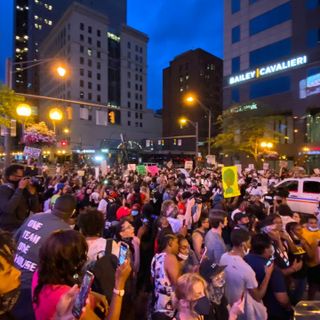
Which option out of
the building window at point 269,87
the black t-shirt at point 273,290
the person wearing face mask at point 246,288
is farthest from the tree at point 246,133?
the person wearing face mask at point 246,288

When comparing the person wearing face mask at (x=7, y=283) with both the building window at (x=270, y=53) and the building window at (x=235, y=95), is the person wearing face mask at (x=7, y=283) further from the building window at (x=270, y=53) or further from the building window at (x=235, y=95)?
the building window at (x=235, y=95)

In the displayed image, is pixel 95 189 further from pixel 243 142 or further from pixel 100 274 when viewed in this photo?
pixel 243 142

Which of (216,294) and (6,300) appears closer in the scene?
(6,300)

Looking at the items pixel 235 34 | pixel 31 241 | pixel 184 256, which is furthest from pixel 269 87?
pixel 31 241

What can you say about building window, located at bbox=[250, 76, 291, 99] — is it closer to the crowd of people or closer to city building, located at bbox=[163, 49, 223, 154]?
the crowd of people

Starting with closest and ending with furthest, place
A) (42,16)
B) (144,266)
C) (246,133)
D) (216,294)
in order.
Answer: (216,294) < (144,266) < (246,133) < (42,16)

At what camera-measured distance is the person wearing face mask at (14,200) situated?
495cm

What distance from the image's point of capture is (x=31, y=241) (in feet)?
10.6

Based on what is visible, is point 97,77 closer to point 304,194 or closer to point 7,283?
point 304,194

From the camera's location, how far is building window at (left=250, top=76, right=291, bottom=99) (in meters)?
39.9

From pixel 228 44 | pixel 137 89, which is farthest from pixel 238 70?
pixel 137 89

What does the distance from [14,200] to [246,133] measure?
1403 inches

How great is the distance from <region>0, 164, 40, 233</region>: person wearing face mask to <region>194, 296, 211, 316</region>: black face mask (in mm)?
3315

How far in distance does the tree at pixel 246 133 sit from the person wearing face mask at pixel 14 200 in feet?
110
